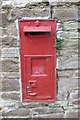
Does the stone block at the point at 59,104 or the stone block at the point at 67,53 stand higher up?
the stone block at the point at 67,53

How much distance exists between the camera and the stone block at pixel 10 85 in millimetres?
2690

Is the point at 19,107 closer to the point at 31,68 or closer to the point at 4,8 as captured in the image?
the point at 31,68

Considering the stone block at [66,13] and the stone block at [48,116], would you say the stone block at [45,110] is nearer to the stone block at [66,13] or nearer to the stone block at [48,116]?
the stone block at [48,116]

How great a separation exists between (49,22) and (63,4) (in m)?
0.21

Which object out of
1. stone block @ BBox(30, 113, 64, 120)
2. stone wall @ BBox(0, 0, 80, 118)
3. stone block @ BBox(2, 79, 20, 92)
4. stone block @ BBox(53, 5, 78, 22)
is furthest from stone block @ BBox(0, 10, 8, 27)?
stone block @ BBox(30, 113, 64, 120)

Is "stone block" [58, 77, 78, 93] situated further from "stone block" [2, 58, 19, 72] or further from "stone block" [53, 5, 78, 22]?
"stone block" [53, 5, 78, 22]

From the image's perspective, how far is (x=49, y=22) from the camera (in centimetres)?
251

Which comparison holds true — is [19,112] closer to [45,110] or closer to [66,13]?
[45,110]

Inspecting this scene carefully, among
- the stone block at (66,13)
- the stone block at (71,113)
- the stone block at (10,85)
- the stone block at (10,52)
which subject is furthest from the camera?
the stone block at (71,113)

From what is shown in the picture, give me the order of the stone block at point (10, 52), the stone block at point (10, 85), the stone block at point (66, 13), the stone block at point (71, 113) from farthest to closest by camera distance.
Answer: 1. the stone block at point (71, 113)
2. the stone block at point (10, 85)
3. the stone block at point (10, 52)
4. the stone block at point (66, 13)

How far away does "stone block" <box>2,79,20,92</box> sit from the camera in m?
2.69

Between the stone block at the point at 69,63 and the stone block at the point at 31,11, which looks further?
the stone block at the point at 69,63

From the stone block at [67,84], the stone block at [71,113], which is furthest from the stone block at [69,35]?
the stone block at [71,113]

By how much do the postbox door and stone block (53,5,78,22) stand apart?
15.5 inches
